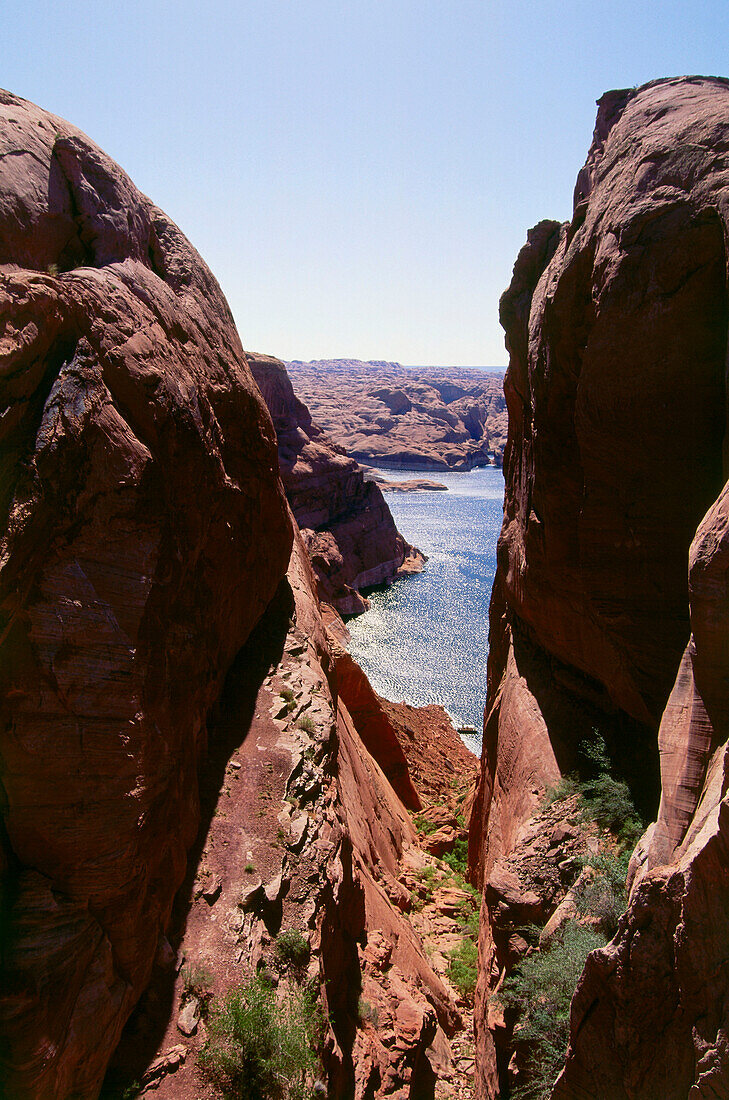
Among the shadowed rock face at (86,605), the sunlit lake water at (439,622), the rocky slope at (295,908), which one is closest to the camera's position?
the shadowed rock face at (86,605)

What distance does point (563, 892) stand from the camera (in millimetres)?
9266

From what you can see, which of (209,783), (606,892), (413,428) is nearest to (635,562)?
(606,892)

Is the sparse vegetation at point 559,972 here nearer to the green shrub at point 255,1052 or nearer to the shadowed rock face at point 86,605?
the green shrub at point 255,1052

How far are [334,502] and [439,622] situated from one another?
20754 millimetres

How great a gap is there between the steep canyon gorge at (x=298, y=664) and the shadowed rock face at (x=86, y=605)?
0.11 ft

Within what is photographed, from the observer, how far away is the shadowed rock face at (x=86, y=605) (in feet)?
18.4

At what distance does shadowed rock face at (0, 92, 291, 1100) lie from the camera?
18.4ft

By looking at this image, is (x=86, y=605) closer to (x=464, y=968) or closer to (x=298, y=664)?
(x=298, y=664)

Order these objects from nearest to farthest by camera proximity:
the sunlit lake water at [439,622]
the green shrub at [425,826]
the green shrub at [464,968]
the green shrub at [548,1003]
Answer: the green shrub at [548,1003], the green shrub at [464,968], the green shrub at [425,826], the sunlit lake water at [439,622]

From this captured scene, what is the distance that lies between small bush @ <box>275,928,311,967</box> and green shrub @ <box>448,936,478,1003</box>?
21.8 ft

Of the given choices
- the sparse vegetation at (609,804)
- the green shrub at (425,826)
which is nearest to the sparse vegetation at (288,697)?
the sparse vegetation at (609,804)

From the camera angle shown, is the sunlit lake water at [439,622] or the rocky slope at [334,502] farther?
the rocky slope at [334,502]

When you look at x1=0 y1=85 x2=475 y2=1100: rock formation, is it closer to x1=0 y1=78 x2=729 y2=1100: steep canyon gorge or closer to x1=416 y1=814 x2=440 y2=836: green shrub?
x1=0 y1=78 x2=729 y2=1100: steep canyon gorge

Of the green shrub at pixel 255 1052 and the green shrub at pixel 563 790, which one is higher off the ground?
the green shrub at pixel 563 790
